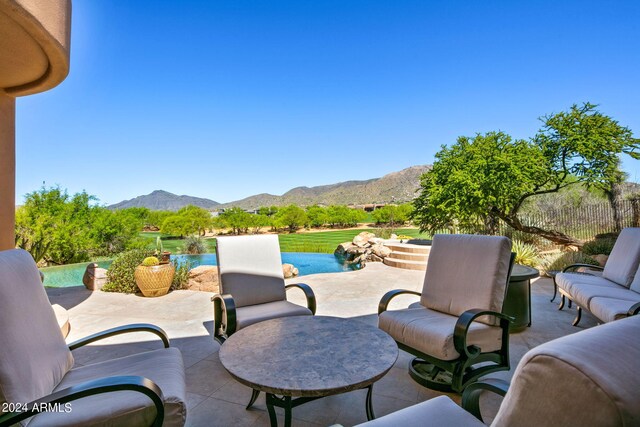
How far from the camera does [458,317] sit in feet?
8.98

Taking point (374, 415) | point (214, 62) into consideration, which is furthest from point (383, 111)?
point (374, 415)

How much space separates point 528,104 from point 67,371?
16504 mm

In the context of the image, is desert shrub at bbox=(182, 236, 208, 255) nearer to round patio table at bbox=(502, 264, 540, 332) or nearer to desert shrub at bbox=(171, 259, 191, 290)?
desert shrub at bbox=(171, 259, 191, 290)

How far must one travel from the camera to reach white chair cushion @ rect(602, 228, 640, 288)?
380 centimetres

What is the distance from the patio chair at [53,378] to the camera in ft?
4.60

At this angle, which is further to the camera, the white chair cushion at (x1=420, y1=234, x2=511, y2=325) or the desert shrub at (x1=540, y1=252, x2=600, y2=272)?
the desert shrub at (x1=540, y1=252, x2=600, y2=272)

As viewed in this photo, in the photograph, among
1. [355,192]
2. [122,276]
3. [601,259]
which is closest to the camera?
[122,276]

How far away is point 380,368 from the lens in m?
1.74

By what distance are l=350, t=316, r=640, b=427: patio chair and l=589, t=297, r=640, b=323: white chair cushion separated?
10.0 feet

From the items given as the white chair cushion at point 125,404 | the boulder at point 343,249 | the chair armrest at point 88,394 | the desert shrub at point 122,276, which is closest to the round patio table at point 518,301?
the white chair cushion at point 125,404

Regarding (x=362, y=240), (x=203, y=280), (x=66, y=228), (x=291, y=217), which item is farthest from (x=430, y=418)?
(x=291, y=217)

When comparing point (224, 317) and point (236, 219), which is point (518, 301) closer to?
point (224, 317)

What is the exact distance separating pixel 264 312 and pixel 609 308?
132 inches

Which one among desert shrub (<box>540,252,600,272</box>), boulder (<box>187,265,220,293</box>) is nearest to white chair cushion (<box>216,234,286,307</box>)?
boulder (<box>187,265,220,293</box>)
